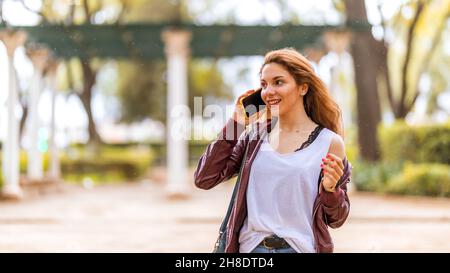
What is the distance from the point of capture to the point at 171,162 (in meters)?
13.9

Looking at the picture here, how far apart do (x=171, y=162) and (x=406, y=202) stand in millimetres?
5247

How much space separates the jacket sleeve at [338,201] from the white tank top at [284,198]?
0.05 metres

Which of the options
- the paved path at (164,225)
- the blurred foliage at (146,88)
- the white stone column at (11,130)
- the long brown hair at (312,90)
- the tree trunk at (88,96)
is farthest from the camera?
the blurred foliage at (146,88)

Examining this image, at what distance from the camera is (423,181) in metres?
13.4

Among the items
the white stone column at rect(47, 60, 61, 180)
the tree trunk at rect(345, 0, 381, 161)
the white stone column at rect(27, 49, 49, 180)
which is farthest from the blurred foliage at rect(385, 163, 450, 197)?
the white stone column at rect(47, 60, 61, 180)

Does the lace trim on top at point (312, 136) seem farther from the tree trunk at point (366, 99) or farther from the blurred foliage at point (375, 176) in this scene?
the tree trunk at point (366, 99)

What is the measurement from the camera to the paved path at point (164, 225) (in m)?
7.35

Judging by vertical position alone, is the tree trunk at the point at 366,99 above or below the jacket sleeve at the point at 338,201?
above

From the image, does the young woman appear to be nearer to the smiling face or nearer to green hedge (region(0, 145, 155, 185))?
the smiling face

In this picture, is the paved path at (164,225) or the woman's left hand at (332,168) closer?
the woman's left hand at (332,168)

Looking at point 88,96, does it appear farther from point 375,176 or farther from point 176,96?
point 375,176

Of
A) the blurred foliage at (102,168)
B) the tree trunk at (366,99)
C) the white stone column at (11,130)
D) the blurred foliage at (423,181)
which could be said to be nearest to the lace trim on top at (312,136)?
the blurred foliage at (423,181)
